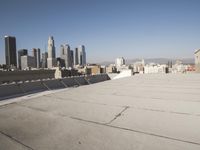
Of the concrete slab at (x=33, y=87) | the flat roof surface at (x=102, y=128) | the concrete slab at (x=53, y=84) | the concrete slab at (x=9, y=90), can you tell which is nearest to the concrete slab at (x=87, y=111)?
the flat roof surface at (x=102, y=128)

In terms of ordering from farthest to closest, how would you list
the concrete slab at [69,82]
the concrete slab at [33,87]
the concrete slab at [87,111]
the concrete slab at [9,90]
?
the concrete slab at [69,82] < the concrete slab at [33,87] < the concrete slab at [9,90] < the concrete slab at [87,111]

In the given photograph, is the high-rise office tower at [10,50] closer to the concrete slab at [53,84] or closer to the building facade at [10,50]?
the building facade at [10,50]

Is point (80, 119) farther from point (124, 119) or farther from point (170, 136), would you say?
point (170, 136)

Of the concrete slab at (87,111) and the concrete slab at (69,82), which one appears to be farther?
the concrete slab at (69,82)

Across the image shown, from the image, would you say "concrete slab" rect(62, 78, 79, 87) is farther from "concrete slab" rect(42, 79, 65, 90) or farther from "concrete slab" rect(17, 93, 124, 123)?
"concrete slab" rect(17, 93, 124, 123)

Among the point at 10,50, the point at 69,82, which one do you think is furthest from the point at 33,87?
the point at 10,50

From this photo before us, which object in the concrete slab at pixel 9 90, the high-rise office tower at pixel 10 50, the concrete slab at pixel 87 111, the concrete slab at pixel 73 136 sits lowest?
the concrete slab at pixel 9 90

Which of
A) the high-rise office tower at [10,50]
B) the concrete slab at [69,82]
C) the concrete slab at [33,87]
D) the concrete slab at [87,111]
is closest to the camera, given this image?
the concrete slab at [87,111]

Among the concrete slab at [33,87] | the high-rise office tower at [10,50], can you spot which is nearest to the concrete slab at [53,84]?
the concrete slab at [33,87]

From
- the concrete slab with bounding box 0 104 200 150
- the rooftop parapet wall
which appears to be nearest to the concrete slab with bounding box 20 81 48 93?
the rooftop parapet wall

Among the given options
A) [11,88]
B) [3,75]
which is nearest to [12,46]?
[3,75]

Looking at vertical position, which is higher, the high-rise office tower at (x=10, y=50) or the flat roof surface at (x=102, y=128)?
the high-rise office tower at (x=10, y=50)

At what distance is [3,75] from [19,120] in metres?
61.6

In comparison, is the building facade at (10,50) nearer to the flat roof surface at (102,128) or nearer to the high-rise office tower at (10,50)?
the high-rise office tower at (10,50)
